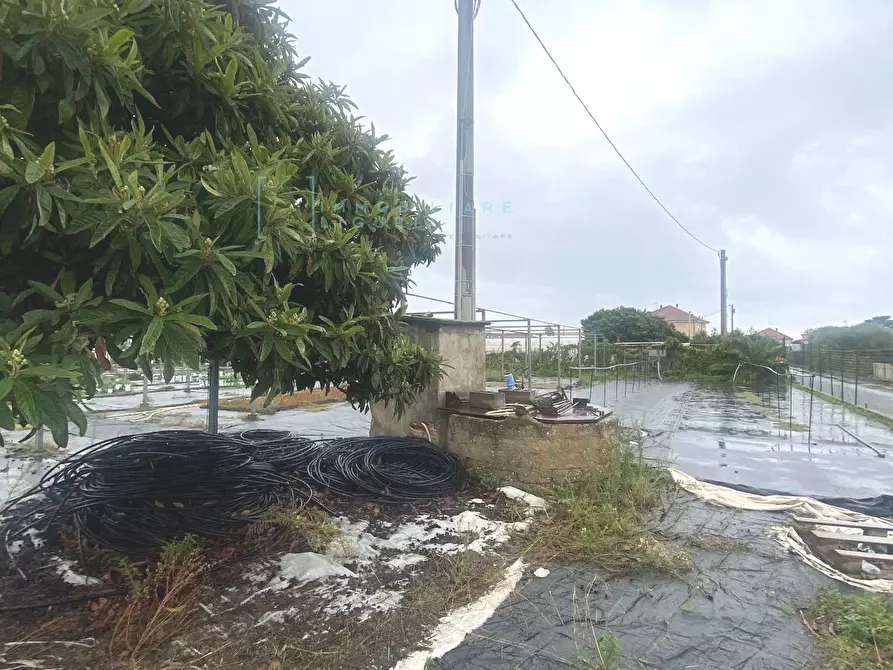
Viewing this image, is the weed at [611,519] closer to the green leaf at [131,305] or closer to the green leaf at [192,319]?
the green leaf at [192,319]

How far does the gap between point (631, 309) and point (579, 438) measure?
23381mm

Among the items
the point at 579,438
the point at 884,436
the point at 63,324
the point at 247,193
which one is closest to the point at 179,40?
the point at 247,193

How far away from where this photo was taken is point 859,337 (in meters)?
18.0

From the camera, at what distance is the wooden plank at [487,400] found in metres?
4.43

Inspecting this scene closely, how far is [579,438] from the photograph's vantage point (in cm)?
412

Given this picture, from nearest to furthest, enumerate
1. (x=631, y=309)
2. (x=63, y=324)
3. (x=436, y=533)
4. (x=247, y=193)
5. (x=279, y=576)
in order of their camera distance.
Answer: (x=63, y=324), (x=247, y=193), (x=279, y=576), (x=436, y=533), (x=631, y=309)

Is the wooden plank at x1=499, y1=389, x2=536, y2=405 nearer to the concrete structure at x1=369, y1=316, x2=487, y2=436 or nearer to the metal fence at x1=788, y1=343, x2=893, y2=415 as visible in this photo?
the concrete structure at x1=369, y1=316, x2=487, y2=436

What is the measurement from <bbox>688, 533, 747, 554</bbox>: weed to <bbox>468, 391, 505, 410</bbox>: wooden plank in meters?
1.78

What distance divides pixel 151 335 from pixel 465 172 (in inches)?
177

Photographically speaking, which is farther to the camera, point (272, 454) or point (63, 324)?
point (272, 454)

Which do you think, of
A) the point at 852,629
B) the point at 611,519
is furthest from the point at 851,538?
the point at 611,519

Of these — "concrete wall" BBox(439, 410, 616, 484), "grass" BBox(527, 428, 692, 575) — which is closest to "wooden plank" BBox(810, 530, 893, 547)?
Result: "grass" BBox(527, 428, 692, 575)

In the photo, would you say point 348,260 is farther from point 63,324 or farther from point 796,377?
point 796,377

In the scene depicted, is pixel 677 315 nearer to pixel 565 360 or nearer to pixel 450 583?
pixel 565 360
